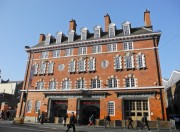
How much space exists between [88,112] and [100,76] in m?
6.71

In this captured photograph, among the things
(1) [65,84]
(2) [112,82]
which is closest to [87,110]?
(1) [65,84]

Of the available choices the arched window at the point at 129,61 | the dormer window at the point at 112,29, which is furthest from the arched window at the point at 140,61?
the dormer window at the point at 112,29

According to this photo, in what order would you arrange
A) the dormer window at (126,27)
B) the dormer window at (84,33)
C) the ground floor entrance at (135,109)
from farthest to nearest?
the dormer window at (84,33) < the dormer window at (126,27) < the ground floor entrance at (135,109)

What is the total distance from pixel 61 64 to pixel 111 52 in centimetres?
1011

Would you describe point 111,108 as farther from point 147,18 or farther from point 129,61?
point 147,18

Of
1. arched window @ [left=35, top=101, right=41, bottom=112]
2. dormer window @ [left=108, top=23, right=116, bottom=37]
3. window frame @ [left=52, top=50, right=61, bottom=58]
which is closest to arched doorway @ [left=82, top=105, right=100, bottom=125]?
arched window @ [left=35, top=101, right=41, bottom=112]

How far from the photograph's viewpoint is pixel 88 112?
28.3 meters

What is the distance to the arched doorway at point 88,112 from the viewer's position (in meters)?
27.7

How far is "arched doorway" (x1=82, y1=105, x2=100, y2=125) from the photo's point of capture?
27.7 m

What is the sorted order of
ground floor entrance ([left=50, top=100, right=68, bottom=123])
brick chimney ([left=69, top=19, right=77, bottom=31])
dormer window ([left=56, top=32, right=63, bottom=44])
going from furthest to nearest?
1. brick chimney ([left=69, top=19, right=77, bottom=31])
2. dormer window ([left=56, top=32, right=63, bottom=44])
3. ground floor entrance ([left=50, top=100, right=68, bottom=123])

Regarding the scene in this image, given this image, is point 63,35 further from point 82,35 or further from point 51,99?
point 51,99

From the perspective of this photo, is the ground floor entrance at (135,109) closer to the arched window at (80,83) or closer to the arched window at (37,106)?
the arched window at (80,83)

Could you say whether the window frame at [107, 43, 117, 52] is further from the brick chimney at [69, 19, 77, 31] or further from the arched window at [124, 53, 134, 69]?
the brick chimney at [69, 19, 77, 31]

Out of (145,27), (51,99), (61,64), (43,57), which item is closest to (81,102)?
(51,99)
